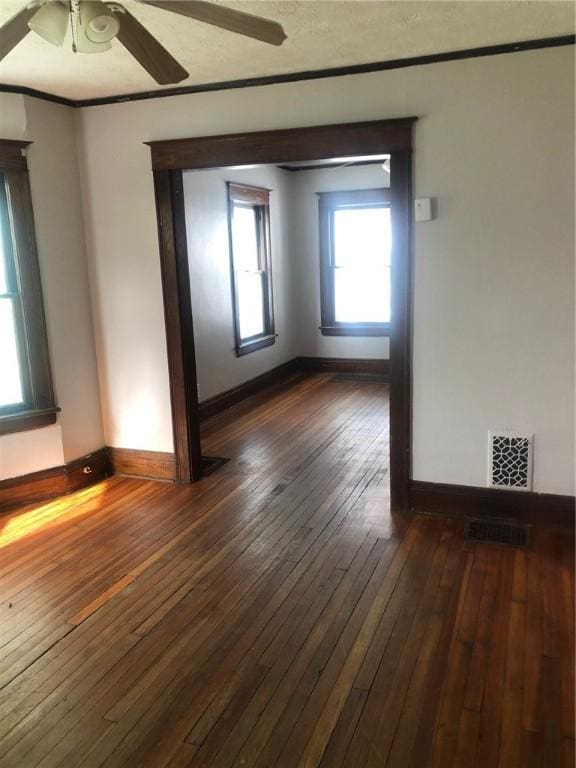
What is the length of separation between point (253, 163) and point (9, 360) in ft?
6.66

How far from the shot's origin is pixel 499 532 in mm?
3430

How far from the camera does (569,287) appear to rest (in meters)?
3.24

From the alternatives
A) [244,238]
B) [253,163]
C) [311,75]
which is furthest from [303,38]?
[244,238]

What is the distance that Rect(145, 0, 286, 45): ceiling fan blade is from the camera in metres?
1.96

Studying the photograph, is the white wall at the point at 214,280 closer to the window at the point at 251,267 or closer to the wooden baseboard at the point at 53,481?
the window at the point at 251,267

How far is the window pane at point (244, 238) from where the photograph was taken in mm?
6523

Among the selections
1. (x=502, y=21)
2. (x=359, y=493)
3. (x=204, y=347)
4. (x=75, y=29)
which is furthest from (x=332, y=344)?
(x=75, y=29)

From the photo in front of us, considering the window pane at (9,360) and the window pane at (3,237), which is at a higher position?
the window pane at (3,237)

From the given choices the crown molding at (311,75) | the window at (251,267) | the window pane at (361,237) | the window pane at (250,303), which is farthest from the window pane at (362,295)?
the crown molding at (311,75)

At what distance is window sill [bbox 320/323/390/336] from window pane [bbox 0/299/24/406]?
4.57m

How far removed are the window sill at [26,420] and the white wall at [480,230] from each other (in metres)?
1.99

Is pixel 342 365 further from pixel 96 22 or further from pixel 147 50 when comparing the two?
pixel 96 22

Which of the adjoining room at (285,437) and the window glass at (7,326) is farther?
the window glass at (7,326)

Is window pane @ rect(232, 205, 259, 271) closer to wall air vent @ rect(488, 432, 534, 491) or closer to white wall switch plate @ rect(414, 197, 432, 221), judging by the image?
white wall switch plate @ rect(414, 197, 432, 221)
